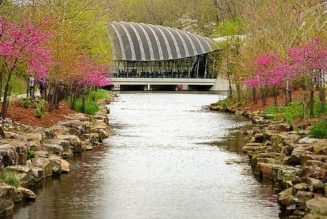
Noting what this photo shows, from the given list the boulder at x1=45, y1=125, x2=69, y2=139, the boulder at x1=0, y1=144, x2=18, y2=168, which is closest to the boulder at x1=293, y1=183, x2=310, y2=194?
the boulder at x1=0, y1=144, x2=18, y2=168

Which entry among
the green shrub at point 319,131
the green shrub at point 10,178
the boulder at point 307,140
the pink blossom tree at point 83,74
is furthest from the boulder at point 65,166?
the pink blossom tree at point 83,74

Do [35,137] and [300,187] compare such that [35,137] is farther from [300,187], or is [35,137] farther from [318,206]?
[318,206]

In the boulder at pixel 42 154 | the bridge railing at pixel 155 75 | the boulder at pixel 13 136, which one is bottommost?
the boulder at pixel 42 154

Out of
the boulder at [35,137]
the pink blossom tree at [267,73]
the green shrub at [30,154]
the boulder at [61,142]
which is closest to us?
the green shrub at [30,154]

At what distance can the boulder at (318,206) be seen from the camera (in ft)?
52.8

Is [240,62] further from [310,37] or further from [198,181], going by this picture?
[198,181]

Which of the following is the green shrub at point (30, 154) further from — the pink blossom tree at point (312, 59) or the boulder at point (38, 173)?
the pink blossom tree at point (312, 59)

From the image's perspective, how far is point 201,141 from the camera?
34906 mm

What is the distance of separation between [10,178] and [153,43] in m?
108

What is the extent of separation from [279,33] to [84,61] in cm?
1629

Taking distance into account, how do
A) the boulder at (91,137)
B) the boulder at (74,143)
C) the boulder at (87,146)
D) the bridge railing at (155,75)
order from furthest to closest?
the bridge railing at (155,75) < the boulder at (91,137) < the boulder at (87,146) < the boulder at (74,143)

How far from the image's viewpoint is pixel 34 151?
24188 mm

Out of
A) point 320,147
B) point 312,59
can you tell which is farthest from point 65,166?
point 312,59

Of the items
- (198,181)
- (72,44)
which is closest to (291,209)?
(198,181)
